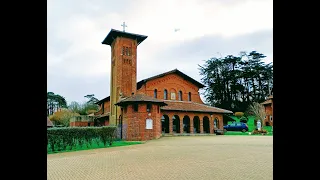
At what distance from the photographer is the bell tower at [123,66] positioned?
119ft

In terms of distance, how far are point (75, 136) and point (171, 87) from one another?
69.9ft

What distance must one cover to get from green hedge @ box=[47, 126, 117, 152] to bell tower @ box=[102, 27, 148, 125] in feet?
42.0

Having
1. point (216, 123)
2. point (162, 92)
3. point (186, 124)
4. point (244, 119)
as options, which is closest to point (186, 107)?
point (186, 124)

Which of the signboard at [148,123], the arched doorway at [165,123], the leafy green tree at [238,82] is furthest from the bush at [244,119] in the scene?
the signboard at [148,123]

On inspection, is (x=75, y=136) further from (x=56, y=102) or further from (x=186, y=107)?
(x=56, y=102)

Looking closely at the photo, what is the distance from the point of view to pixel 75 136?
805 inches

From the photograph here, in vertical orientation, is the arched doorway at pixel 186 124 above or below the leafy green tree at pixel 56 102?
below

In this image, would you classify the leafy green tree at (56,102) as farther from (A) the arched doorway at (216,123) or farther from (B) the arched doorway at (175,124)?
(A) the arched doorway at (216,123)

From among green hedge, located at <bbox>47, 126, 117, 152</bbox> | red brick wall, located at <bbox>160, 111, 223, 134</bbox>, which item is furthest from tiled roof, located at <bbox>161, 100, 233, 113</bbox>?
green hedge, located at <bbox>47, 126, 117, 152</bbox>

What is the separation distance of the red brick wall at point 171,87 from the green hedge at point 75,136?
15.7 meters
